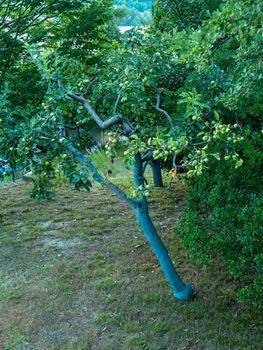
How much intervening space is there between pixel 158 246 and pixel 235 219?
1.08m

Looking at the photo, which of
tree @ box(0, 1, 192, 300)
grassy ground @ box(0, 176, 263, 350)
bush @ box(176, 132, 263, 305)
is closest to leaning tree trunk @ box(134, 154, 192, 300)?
tree @ box(0, 1, 192, 300)

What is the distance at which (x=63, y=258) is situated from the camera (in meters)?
5.32

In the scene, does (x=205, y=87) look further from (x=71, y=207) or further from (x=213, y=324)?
(x=71, y=207)

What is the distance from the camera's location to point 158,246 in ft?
13.1

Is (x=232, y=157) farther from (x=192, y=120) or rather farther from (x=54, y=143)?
(x=54, y=143)

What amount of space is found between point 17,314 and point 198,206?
2.10 meters

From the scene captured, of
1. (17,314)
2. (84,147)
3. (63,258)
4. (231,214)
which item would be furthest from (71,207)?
(231,214)

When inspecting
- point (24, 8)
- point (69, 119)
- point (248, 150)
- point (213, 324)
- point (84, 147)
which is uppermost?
point (24, 8)

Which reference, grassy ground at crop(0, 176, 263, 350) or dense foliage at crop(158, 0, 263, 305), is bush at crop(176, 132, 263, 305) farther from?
grassy ground at crop(0, 176, 263, 350)

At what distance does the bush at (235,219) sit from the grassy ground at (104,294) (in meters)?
0.77

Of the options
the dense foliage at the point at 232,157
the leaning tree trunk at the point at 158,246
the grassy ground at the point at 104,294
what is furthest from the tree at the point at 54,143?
the dense foliage at the point at 232,157

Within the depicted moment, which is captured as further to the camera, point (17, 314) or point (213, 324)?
point (17, 314)

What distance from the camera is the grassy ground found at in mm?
3699

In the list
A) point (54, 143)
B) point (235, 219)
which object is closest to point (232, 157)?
point (235, 219)
